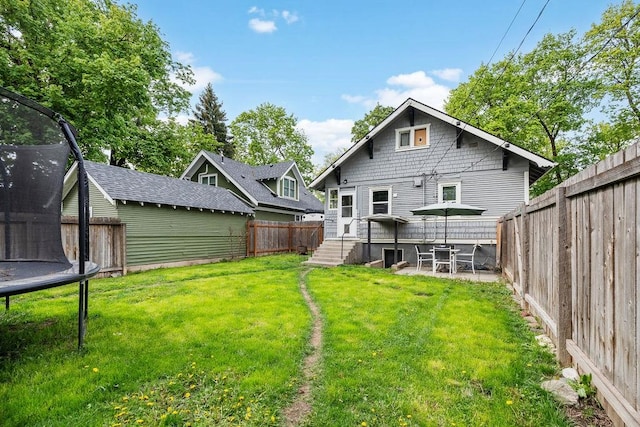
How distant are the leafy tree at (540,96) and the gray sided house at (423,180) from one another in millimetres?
8119

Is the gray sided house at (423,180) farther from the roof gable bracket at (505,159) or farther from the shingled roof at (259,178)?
the shingled roof at (259,178)

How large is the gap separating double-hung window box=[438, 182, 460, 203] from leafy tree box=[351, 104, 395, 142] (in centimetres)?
1673

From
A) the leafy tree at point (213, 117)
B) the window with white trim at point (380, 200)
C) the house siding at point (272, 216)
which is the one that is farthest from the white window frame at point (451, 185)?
the leafy tree at point (213, 117)

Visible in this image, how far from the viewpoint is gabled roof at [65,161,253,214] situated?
397 inches

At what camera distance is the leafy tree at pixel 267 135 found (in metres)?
31.3

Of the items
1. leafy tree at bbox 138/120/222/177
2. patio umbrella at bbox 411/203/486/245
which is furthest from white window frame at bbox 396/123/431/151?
leafy tree at bbox 138/120/222/177

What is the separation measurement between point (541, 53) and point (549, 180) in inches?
306

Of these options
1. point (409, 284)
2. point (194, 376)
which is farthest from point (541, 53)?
point (194, 376)

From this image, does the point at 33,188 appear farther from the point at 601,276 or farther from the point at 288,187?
the point at 288,187

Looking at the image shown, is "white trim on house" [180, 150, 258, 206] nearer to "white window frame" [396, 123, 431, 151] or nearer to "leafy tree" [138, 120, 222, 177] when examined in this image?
"leafy tree" [138, 120, 222, 177]

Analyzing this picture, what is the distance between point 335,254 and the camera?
11.6 metres

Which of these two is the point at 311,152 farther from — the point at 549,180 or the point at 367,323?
the point at 367,323

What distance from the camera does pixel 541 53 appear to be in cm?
1834

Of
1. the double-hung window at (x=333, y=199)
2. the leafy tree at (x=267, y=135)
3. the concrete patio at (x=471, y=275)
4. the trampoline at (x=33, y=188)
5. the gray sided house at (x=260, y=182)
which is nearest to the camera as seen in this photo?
the trampoline at (x=33, y=188)
